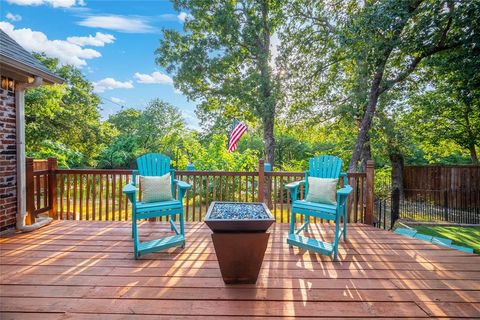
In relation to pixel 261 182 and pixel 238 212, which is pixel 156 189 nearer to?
pixel 238 212

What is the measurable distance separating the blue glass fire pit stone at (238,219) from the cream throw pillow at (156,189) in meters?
0.80

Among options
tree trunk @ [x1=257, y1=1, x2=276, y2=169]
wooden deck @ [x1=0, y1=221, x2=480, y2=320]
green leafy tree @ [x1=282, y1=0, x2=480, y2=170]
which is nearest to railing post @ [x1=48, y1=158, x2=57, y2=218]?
wooden deck @ [x1=0, y1=221, x2=480, y2=320]

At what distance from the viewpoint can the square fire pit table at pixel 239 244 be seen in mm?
2068

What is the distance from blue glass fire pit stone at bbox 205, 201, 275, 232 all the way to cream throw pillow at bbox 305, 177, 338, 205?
34.6 inches

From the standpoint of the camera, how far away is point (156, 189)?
3074 millimetres

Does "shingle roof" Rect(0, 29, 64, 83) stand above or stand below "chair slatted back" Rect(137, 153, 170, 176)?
above

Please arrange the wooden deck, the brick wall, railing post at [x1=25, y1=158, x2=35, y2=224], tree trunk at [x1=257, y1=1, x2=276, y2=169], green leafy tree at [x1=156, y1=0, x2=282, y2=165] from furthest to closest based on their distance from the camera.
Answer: green leafy tree at [x1=156, y1=0, x2=282, y2=165] < tree trunk at [x1=257, y1=1, x2=276, y2=169] < railing post at [x1=25, y1=158, x2=35, y2=224] < the brick wall < the wooden deck

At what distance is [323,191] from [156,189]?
1.95 m

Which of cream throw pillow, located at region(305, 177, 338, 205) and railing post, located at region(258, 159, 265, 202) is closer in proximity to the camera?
cream throw pillow, located at region(305, 177, 338, 205)

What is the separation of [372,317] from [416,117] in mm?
10002

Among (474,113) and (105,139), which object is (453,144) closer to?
(474,113)

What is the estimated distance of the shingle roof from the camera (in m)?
3.02

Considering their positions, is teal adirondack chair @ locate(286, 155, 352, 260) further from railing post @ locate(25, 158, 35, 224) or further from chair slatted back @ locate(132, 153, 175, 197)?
railing post @ locate(25, 158, 35, 224)

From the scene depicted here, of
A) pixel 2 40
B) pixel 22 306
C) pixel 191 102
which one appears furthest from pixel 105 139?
pixel 22 306
